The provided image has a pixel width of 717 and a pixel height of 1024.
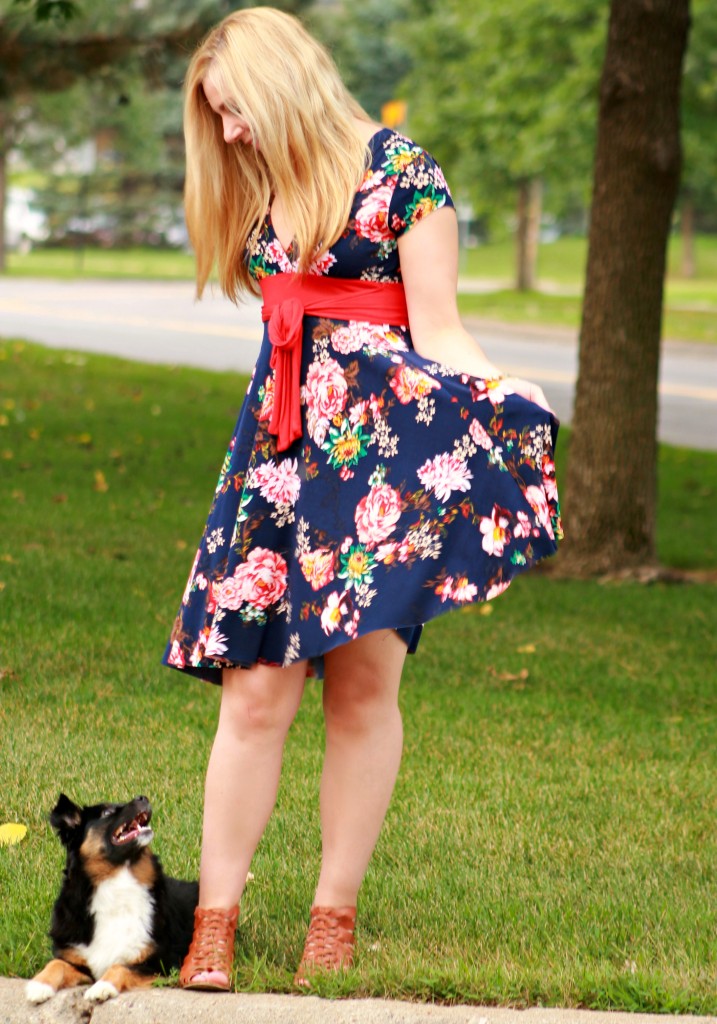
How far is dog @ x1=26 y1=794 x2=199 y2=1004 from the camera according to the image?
2951mm

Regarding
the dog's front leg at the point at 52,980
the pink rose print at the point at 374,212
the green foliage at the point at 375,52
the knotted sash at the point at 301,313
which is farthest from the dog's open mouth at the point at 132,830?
the green foliage at the point at 375,52

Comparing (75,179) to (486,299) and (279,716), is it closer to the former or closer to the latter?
(486,299)

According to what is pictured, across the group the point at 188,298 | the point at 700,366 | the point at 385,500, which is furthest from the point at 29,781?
the point at 188,298

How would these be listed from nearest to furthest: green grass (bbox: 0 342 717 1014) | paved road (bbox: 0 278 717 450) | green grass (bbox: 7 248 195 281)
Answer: green grass (bbox: 0 342 717 1014) < paved road (bbox: 0 278 717 450) < green grass (bbox: 7 248 195 281)

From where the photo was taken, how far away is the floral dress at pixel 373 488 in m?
2.91

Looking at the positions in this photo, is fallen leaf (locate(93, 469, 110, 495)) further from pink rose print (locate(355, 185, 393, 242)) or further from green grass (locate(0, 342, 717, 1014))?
pink rose print (locate(355, 185, 393, 242))

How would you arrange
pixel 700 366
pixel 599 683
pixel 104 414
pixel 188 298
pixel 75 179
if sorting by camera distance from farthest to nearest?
pixel 75 179 → pixel 188 298 → pixel 700 366 → pixel 104 414 → pixel 599 683

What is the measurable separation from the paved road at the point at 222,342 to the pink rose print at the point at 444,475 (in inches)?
421

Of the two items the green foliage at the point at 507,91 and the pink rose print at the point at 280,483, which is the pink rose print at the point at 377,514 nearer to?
the pink rose print at the point at 280,483

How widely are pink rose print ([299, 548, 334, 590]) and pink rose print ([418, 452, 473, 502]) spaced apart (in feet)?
0.80

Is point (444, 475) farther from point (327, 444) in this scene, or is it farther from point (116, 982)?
point (116, 982)

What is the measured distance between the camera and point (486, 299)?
109ft

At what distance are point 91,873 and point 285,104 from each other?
1.60 m

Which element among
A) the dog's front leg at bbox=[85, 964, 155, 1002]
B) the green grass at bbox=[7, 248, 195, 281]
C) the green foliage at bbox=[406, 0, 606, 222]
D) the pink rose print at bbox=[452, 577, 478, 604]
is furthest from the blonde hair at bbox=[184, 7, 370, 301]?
the green grass at bbox=[7, 248, 195, 281]
